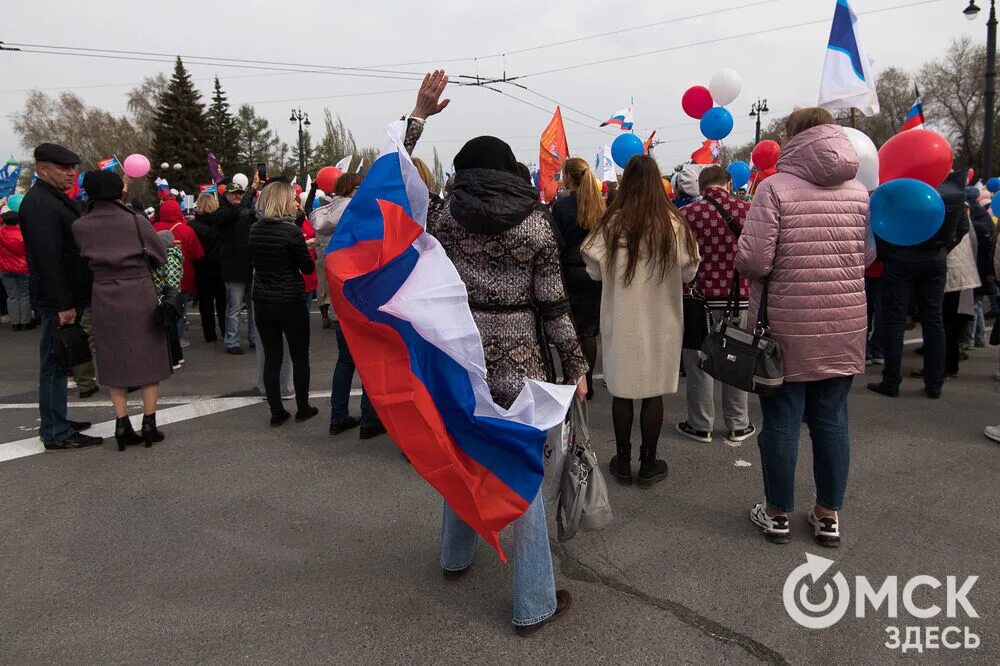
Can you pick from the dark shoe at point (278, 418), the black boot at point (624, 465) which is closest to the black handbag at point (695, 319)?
the black boot at point (624, 465)

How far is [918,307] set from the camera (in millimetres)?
5676

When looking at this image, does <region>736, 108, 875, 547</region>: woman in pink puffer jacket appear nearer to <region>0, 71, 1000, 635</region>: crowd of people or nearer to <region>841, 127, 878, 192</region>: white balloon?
<region>0, 71, 1000, 635</region>: crowd of people

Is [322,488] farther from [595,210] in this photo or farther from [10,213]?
[10,213]

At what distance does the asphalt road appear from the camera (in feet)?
8.25

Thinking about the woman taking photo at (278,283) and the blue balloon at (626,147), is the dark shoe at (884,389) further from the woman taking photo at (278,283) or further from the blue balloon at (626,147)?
the woman taking photo at (278,283)

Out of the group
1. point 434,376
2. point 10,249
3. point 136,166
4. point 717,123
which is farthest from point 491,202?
point 136,166

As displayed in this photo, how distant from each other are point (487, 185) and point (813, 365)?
1.73 m

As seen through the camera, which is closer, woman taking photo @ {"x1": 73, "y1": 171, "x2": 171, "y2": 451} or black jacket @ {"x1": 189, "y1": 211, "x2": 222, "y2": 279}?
woman taking photo @ {"x1": 73, "y1": 171, "x2": 171, "y2": 451}

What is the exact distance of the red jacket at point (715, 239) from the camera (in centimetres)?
436

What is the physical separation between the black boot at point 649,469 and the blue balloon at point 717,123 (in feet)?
17.7

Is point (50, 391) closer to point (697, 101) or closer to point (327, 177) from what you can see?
point (327, 177)

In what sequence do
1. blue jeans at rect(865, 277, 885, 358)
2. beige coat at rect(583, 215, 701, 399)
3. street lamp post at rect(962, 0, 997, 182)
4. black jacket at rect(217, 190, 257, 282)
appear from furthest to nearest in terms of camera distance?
street lamp post at rect(962, 0, 997, 182)
black jacket at rect(217, 190, 257, 282)
blue jeans at rect(865, 277, 885, 358)
beige coat at rect(583, 215, 701, 399)

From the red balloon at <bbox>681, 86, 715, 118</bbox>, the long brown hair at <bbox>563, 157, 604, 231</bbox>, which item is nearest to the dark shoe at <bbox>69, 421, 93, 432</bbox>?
the long brown hair at <bbox>563, 157, 604, 231</bbox>

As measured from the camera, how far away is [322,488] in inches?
158
